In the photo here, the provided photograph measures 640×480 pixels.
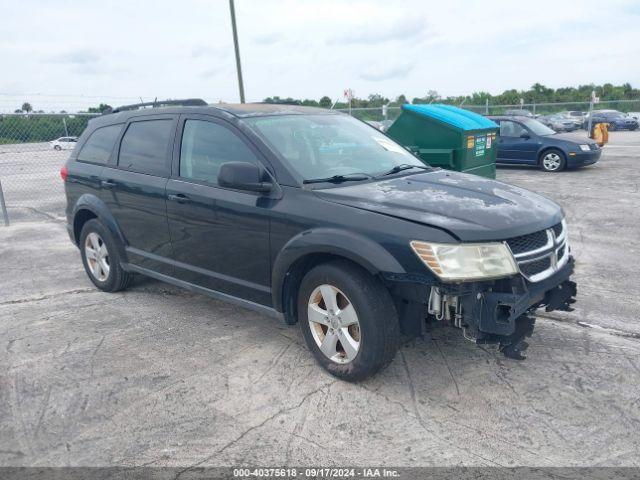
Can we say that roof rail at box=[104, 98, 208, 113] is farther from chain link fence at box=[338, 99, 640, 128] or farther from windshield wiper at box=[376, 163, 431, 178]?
chain link fence at box=[338, 99, 640, 128]

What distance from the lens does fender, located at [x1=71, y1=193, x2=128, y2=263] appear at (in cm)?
511

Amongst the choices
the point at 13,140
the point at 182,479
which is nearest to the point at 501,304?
the point at 182,479

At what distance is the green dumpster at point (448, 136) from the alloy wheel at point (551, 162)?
562cm

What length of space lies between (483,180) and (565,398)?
1648 mm

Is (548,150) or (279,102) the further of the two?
(548,150)

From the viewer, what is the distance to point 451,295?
305 centimetres

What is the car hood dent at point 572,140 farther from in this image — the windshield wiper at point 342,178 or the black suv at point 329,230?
the windshield wiper at point 342,178

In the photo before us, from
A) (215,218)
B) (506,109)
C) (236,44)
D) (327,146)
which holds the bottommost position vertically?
(215,218)

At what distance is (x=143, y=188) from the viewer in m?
4.68

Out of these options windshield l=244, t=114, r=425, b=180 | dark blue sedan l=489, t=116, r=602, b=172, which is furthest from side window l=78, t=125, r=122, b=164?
dark blue sedan l=489, t=116, r=602, b=172

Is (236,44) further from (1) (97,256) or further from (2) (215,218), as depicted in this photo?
(2) (215,218)

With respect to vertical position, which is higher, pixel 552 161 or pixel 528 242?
pixel 528 242

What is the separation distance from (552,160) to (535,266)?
1144 cm

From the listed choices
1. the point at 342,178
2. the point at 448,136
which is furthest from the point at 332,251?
the point at 448,136
